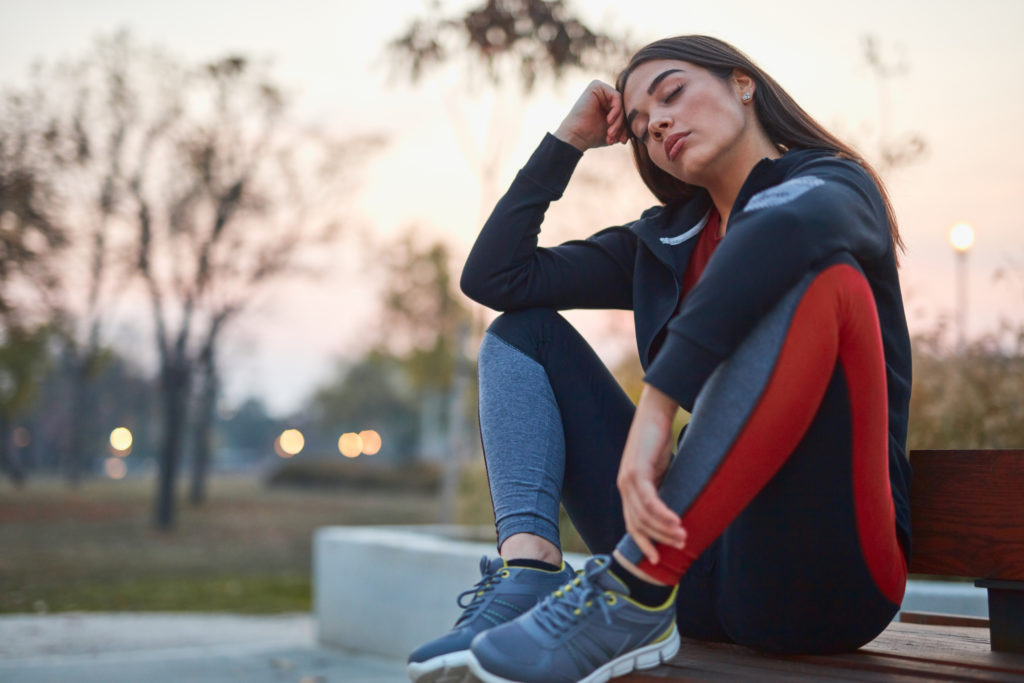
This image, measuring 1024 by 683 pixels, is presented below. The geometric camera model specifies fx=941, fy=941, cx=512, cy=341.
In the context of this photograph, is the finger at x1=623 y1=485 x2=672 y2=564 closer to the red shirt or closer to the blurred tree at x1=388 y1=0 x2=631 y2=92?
the red shirt

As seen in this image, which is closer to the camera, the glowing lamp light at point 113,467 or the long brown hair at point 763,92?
the long brown hair at point 763,92

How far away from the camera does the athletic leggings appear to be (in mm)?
1213

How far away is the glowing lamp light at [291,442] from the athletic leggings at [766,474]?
4919 centimetres

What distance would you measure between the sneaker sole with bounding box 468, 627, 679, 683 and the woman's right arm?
2.48 ft

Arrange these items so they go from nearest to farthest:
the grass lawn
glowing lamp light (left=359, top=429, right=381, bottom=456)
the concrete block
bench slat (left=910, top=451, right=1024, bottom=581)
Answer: bench slat (left=910, top=451, right=1024, bottom=581) < the concrete block < the grass lawn < glowing lamp light (left=359, top=429, right=381, bottom=456)

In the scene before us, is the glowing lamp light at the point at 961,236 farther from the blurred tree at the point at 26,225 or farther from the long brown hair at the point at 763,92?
the blurred tree at the point at 26,225

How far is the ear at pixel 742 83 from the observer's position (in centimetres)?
172

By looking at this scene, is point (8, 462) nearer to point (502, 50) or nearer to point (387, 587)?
point (502, 50)

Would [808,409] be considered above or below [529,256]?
below

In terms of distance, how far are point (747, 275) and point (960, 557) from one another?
69 centimetres

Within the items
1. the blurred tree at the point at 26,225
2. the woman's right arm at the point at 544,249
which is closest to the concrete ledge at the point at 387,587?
the woman's right arm at the point at 544,249

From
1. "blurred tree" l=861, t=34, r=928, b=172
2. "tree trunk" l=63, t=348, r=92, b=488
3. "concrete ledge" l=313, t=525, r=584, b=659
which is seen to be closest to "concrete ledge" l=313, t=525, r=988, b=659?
"concrete ledge" l=313, t=525, r=584, b=659

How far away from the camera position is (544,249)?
1.96m

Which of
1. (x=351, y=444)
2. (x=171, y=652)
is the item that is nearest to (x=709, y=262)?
(x=171, y=652)
